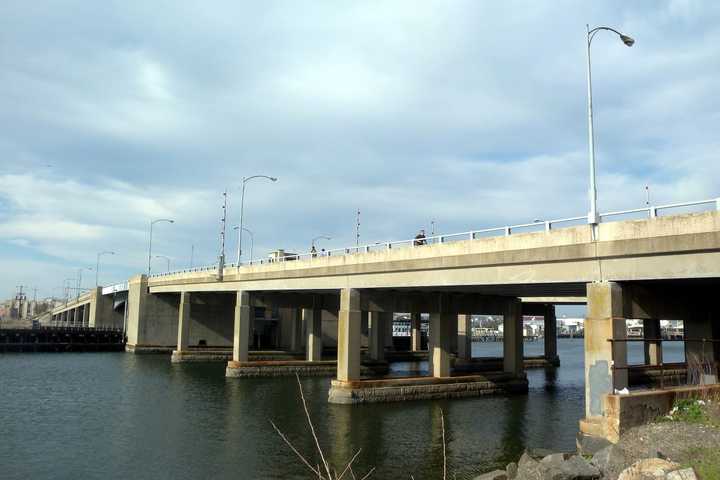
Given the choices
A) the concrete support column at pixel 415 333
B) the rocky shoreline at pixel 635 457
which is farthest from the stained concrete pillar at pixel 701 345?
the concrete support column at pixel 415 333

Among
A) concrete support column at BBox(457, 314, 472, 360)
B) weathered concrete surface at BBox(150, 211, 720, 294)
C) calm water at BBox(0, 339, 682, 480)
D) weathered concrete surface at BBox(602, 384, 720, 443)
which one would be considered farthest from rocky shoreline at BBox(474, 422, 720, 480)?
concrete support column at BBox(457, 314, 472, 360)

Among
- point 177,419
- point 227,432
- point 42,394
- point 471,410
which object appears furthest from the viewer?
point 42,394

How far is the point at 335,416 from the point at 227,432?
6.90m

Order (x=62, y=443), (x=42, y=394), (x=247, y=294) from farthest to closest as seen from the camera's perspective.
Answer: (x=247, y=294), (x=42, y=394), (x=62, y=443)

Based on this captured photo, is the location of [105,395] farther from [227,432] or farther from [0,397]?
[227,432]

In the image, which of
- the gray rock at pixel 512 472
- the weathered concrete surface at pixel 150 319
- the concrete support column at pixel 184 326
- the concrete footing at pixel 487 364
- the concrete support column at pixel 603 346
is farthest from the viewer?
the weathered concrete surface at pixel 150 319

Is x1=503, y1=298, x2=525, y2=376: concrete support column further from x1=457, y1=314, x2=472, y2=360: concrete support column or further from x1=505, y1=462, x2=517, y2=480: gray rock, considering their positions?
x1=505, y1=462, x2=517, y2=480: gray rock

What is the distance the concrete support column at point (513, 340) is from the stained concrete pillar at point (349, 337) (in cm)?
1525

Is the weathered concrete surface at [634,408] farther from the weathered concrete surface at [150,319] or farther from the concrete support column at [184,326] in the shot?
the weathered concrete surface at [150,319]

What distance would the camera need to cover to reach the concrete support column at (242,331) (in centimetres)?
5749

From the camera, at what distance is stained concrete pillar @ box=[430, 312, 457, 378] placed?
1747 inches

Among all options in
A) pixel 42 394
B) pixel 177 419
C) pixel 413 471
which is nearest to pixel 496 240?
pixel 413 471

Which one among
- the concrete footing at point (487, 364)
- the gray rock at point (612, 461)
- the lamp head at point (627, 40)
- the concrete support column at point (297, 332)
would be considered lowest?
the concrete footing at point (487, 364)

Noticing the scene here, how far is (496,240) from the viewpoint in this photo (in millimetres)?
31000
